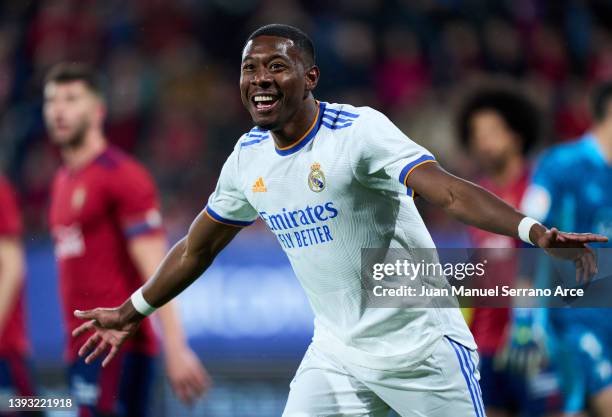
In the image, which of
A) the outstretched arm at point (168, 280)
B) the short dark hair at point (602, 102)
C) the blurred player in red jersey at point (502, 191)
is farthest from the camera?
the blurred player in red jersey at point (502, 191)

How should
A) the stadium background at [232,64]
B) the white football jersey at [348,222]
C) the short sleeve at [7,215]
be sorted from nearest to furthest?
the white football jersey at [348,222], the short sleeve at [7,215], the stadium background at [232,64]

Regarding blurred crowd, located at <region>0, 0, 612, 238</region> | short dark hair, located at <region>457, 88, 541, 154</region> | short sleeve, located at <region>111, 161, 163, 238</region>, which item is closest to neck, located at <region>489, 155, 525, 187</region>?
short dark hair, located at <region>457, 88, 541, 154</region>

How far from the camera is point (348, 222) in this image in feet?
13.9

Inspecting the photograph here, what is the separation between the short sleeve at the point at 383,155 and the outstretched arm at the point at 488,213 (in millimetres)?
51

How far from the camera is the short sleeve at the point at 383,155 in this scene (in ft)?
13.2

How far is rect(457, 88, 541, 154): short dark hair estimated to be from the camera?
326 inches

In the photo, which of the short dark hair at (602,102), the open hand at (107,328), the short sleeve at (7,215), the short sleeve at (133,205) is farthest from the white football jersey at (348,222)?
the short sleeve at (7,215)

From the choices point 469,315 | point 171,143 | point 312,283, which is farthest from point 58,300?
point 312,283

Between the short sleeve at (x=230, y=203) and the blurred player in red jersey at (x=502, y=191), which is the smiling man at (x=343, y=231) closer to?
the short sleeve at (x=230, y=203)

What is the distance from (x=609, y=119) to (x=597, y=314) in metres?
1.27

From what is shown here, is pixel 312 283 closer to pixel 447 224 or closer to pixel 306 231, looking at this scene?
pixel 306 231

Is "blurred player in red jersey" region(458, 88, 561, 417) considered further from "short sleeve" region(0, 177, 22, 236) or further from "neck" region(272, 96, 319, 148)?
"short sleeve" region(0, 177, 22, 236)

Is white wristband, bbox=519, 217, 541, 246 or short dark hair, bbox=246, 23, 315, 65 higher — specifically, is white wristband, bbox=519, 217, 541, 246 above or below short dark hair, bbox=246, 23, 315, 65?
below

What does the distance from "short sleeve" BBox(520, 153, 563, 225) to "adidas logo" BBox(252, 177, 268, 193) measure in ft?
9.07
